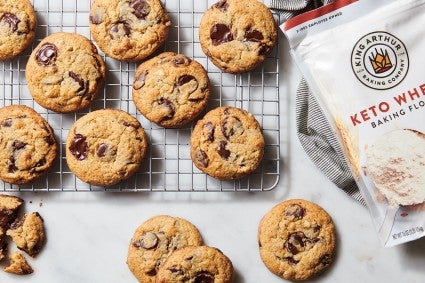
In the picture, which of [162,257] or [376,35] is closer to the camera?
[376,35]

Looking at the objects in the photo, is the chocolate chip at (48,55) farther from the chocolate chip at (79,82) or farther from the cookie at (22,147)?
the cookie at (22,147)

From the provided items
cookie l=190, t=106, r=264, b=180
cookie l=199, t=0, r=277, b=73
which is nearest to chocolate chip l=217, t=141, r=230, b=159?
cookie l=190, t=106, r=264, b=180

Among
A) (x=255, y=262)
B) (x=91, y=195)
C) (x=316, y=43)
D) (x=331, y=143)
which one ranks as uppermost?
(x=316, y=43)

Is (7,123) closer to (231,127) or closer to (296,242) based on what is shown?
(231,127)

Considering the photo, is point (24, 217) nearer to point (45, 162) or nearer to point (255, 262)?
point (45, 162)

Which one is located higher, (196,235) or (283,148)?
(283,148)

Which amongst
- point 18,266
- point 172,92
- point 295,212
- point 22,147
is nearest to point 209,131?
point 172,92

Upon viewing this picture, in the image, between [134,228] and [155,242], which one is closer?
[155,242]

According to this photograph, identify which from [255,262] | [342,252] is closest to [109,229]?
[255,262]
